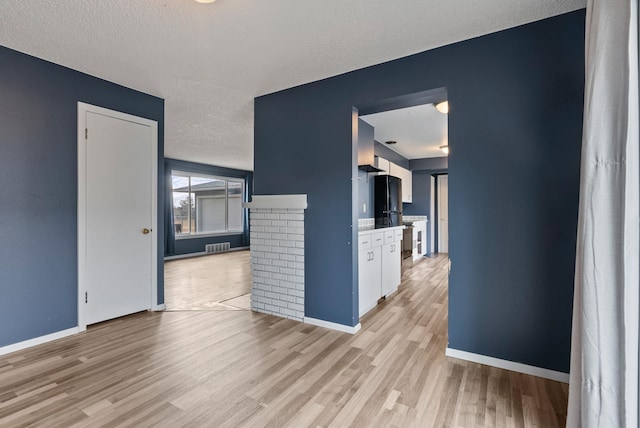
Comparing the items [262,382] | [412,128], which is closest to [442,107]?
[412,128]

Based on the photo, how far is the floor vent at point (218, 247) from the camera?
8531 mm

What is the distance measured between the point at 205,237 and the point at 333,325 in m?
6.34

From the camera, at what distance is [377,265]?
12.2 feet

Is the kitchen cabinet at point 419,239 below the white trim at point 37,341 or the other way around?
the other way around

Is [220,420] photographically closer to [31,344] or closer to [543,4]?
[31,344]

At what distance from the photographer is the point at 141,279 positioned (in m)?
3.49

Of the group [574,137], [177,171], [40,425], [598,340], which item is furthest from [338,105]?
[177,171]

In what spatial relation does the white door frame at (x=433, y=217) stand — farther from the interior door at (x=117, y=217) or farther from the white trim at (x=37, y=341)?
the white trim at (x=37, y=341)

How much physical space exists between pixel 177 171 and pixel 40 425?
6.83 meters

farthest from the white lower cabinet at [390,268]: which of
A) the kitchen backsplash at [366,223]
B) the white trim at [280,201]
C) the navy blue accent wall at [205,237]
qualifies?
the navy blue accent wall at [205,237]

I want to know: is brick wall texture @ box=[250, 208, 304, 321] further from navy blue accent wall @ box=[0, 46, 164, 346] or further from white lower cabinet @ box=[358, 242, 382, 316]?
navy blue accent wall @ box=[0, 46, 164, 346]

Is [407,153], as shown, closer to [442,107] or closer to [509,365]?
[442,107]

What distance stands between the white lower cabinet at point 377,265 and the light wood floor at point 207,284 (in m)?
1.41

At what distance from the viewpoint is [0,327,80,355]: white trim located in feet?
8.34
